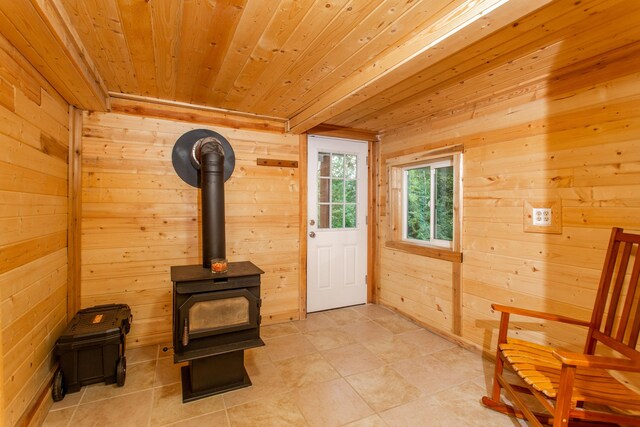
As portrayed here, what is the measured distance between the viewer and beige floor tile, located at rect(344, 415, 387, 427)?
1782 mm

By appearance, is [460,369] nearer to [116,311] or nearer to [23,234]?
[116,311]

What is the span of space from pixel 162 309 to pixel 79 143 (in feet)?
5.02

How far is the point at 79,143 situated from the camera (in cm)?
248

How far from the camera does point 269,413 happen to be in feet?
6.17

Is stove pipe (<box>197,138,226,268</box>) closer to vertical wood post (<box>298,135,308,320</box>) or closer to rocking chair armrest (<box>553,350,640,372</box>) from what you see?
vertical wood post (<box>298,135,308,320</box>)

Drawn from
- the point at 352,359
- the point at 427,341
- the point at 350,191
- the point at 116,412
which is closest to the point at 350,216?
the point at 350,191

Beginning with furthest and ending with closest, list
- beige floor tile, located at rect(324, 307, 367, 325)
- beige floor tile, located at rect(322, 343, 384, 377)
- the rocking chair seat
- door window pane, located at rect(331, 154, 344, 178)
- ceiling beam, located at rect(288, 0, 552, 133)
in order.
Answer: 1. door window pane, located at rect(331, 154, 344, 178)
2. beige floor tile, located at rect(324, 307, 367, 325)
3. beige floor tile, located at rect(322, 343, 384, 377)
4. the rocking chair seat
5. ceiling beam, located at rect(288, 0, 552, 133)

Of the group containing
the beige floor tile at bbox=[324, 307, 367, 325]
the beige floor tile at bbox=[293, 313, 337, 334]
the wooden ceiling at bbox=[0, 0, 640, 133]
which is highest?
the wooden ceiling at bbox=[0, 0, 640, 133]

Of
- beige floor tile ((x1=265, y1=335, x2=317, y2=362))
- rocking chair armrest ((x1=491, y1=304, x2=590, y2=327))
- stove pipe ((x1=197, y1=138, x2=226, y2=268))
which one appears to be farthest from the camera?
beige floor tile ((x1=265, y1=335, x2=317, y2=362))

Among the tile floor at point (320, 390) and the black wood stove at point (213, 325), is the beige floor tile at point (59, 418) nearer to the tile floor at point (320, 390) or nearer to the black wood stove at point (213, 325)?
the tile floor at point (320, 390)

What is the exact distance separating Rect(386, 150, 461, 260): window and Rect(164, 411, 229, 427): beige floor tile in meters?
2.20

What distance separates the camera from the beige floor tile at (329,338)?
9.09 feet

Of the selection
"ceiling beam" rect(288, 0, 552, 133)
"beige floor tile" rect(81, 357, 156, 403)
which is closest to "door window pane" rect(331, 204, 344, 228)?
"ceiling beam" rect(288, 0, 552, 133)

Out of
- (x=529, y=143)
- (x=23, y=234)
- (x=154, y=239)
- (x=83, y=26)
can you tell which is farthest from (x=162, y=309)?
(x=529, y=143)
